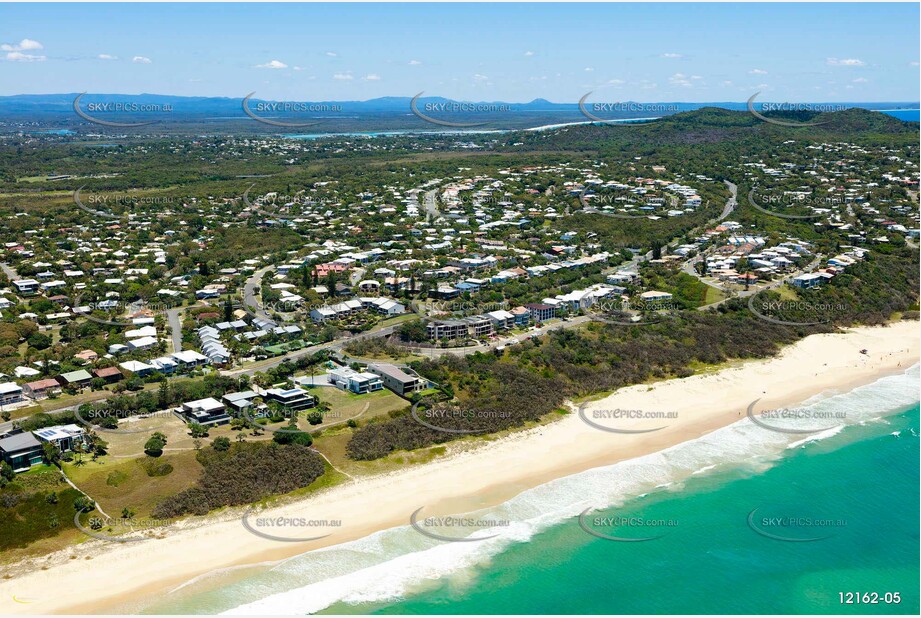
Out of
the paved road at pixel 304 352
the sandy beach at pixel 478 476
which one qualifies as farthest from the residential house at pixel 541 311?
the sandy beach at pixel 478 476

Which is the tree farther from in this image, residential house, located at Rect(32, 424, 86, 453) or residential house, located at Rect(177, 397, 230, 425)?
residential house, located at Rect(177, 397, 230, 425)

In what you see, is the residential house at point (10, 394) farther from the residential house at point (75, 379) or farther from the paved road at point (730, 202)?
the paved road at point (730, 202)

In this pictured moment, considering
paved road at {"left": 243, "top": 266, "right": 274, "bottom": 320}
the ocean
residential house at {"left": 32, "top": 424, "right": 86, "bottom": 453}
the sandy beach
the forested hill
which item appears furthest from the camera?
the forested hill

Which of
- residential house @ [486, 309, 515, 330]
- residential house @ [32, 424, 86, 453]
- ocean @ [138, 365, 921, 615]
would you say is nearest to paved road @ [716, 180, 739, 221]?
residential house @ [486, 309, 515, 330]

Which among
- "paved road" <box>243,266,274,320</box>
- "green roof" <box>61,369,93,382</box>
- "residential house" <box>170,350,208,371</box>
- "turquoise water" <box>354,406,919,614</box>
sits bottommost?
"turquoise water" <box>354,406,919,614</box>

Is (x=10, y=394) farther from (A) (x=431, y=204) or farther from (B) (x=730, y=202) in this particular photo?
(B) (x=730, y=202)

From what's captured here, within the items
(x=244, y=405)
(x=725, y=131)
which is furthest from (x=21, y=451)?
(x=725, y=131)

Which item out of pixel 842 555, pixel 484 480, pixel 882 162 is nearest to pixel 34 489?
pixel 484 480
